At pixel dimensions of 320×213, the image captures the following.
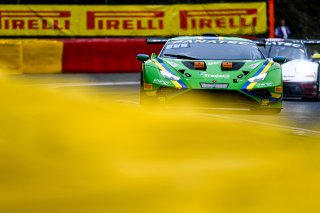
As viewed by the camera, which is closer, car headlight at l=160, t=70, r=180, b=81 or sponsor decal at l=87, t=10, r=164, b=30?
car headlight at l=160, t=70, r=180, b=81

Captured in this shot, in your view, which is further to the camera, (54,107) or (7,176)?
(54,107)

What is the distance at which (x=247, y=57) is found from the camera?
543 inches

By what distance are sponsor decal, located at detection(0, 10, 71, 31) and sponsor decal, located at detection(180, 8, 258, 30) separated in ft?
12.2

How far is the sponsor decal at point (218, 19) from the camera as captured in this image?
97.0ft

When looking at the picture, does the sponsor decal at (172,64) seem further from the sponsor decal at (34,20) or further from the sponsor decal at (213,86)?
the sponsor decal at (34,20)

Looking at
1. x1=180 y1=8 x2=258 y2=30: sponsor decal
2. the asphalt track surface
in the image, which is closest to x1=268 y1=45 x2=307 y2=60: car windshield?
the asphalt track surface

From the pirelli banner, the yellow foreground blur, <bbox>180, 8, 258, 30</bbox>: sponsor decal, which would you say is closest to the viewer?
the yellow foreground blur

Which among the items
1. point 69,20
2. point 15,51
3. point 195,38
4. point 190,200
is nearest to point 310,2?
point 69,20

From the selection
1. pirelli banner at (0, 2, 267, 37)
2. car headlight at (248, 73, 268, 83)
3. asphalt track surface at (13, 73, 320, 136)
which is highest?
pirelli banner at (0, 2, 267, 37)

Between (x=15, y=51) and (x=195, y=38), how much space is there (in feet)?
40.9

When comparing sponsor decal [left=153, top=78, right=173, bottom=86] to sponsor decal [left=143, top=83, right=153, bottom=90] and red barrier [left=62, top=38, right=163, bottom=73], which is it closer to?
sponsor decal [left=143, top=83, right=153, bottom=90]

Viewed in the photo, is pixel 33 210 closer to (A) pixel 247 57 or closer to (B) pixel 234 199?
(B) pixel 234 199

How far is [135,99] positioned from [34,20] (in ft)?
39.5

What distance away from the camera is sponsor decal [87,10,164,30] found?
29.3m
